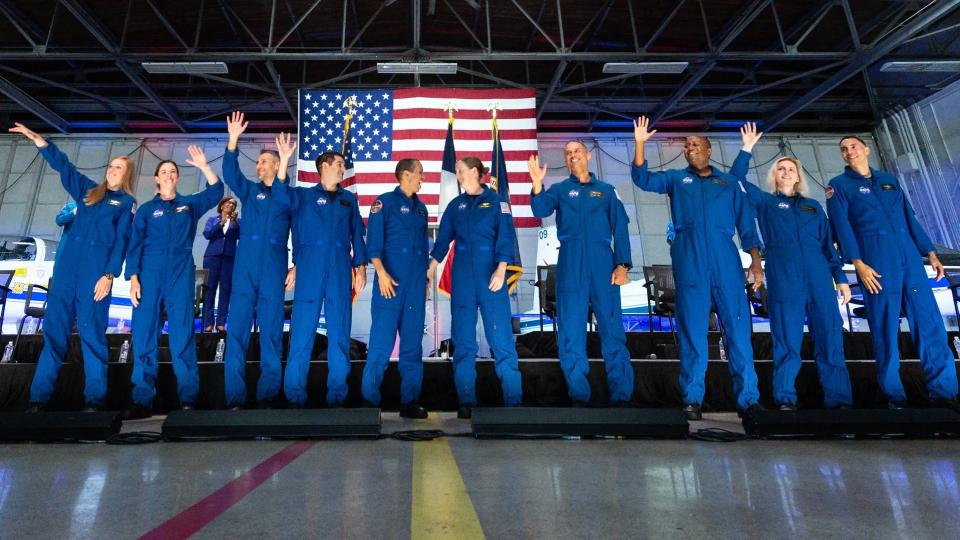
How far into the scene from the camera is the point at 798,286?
3328 mm

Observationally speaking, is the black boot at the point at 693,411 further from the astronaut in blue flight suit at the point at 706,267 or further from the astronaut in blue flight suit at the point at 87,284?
the astronaut in blue flight suit at the point at 87,284

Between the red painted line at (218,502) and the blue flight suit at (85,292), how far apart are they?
1943 mm

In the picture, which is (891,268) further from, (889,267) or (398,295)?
(398,295)

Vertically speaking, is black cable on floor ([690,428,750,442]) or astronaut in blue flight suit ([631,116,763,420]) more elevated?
astronaut in blue flight suit ([631,116,763,420])

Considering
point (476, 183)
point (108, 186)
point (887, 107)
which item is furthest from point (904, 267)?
point (887, 107)

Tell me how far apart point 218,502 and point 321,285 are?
6.67 feet

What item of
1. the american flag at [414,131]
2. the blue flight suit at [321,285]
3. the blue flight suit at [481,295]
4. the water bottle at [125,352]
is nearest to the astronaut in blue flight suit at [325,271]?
the blue flight suit at [321,285]

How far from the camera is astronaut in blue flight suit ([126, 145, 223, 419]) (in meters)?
3.28

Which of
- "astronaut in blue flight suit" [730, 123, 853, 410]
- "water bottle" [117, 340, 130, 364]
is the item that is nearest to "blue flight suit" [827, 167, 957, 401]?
"astronaut in blue flight suit" [730, 123, 853, 410]

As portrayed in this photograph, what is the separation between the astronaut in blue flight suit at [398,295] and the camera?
339 centimetres

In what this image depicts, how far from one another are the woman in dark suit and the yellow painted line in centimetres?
431

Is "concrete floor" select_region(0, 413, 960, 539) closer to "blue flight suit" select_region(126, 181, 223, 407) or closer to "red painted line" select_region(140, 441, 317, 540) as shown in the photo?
"red painted line" select_region(140, 441, 317, 540)

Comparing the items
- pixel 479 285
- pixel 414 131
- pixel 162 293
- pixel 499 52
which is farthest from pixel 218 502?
pixel 499 52

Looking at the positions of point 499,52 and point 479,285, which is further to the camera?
point 499,52
